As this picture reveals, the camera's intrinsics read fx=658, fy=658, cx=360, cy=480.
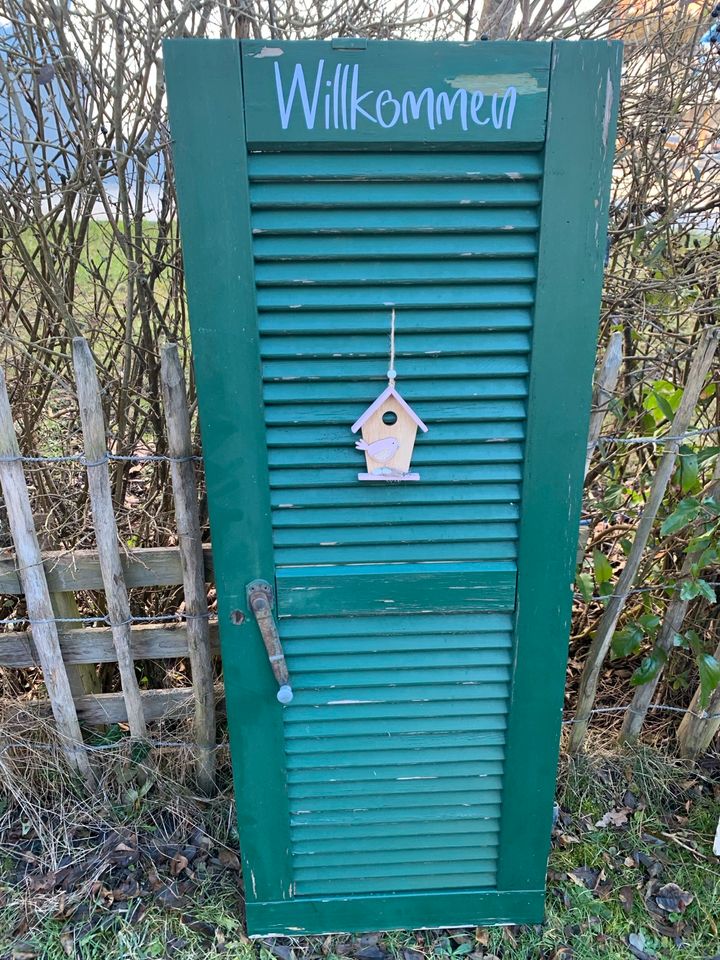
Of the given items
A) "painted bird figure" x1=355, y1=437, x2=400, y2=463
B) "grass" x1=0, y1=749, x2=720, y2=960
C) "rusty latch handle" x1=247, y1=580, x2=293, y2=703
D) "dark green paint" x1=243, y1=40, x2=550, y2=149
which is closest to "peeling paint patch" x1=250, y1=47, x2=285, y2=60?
"dark green paint" x1=243, y1=40, x2=550, y2=149

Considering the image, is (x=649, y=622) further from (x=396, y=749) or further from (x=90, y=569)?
(x=90, y=569)

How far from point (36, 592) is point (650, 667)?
2.14m

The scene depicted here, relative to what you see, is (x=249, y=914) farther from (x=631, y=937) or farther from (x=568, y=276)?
(x=568, y=276)

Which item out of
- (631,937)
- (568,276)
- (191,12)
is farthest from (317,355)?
(631,937)

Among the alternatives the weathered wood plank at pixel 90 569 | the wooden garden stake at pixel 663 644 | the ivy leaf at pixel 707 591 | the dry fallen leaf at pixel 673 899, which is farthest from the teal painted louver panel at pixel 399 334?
the dry fallen leaf at pixel 673 899

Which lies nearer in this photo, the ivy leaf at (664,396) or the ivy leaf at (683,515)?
the ivy leaf at (683,515)

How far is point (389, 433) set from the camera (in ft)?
4.85

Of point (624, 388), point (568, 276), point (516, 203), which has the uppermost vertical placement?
point (516, 203)

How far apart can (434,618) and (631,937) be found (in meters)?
1.33

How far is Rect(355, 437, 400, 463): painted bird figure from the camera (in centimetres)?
149

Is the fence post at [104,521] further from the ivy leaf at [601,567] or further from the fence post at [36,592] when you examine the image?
the ivy leaf at [601,567]

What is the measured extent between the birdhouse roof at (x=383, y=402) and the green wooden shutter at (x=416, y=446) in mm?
35

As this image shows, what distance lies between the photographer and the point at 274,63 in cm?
126

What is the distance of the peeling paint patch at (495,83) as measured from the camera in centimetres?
128
